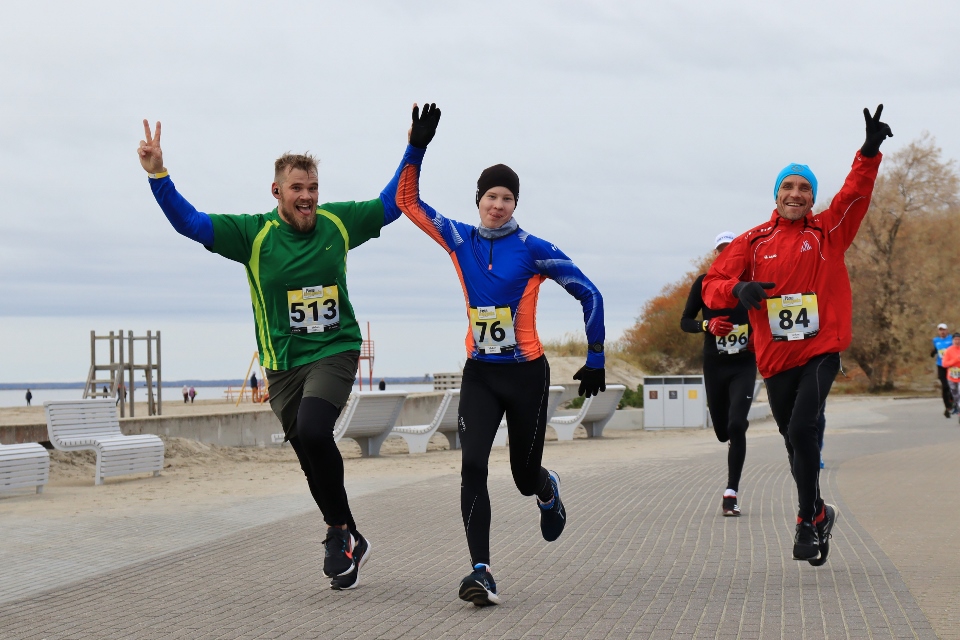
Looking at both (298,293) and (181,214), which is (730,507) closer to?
(298,293)

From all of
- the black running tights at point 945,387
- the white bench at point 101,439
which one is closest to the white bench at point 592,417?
the black running tights at point 945,387

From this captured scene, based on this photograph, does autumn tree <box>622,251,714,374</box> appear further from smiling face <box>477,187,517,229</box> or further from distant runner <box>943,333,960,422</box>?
smiling face <box>477,187,517,229</box>

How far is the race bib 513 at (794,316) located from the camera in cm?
675

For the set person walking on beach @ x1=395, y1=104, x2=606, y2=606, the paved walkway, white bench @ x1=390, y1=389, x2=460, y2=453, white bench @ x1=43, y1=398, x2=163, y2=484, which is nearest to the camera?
the paved walkway

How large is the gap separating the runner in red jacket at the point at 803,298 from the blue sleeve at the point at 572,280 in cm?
81

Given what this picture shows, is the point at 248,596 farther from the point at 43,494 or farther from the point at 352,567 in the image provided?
the point at 43,494

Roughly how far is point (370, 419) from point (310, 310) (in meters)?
11.5

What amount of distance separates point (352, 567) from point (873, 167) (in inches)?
137

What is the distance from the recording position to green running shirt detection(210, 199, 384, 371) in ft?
21.5

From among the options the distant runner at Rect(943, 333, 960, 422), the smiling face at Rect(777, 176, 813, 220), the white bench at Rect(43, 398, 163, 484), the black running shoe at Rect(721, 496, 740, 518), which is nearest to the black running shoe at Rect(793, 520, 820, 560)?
the smiling face at Rect(777, 176, 813, 220)

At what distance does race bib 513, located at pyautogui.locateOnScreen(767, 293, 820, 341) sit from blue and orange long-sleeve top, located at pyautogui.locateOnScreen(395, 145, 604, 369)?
110cm

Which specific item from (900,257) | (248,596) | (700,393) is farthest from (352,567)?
(900,257)

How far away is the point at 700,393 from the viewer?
26.6 metres

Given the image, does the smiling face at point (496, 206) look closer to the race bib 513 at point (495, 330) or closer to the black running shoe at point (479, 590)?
the race bib 513 at point (495, 330)
